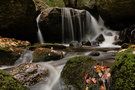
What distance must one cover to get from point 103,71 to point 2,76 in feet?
6.31

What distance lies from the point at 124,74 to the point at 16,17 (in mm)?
7798

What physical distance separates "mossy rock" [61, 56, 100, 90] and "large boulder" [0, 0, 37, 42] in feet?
21.5

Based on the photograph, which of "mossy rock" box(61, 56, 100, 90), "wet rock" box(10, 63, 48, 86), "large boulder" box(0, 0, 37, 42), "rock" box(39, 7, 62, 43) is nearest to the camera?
"mossy rock" box(61, 56, 100, 90)

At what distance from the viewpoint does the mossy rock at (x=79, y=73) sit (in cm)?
183

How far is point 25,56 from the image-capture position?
15.2 feet

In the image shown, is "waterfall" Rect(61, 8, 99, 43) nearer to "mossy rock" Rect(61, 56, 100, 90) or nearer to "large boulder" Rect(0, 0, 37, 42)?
"large boulder" Rect(0, 0, 37, 42)

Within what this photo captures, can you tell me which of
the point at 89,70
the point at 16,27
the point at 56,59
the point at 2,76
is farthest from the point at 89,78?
the point at 16,27

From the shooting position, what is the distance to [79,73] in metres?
2.06

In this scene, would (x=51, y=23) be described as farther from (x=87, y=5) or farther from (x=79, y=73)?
(x=79, y=73)

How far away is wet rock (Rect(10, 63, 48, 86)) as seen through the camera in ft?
7.56

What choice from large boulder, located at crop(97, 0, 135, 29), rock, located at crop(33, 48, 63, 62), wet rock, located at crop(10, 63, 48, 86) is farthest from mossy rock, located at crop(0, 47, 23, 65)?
large boulder, located at crop(97, 0, 135, 29)

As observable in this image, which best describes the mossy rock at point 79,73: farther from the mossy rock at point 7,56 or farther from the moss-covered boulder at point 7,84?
the mossy rock at point 7,56

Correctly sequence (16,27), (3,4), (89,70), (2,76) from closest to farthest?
(2,76) < (89,70) < (3,4) < (16,27)

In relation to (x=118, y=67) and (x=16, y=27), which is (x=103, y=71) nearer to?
(x=118, y=67)
